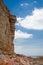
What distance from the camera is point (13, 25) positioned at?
129ft

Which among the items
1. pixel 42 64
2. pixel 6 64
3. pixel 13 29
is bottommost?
pixel 42 64

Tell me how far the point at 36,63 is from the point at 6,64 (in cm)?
2682

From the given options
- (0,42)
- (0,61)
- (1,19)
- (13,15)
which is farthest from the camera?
(13,15)

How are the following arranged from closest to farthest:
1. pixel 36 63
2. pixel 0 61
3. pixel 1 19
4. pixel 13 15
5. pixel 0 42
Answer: pixel 0 61, pixel 0 42, pixel 1 19, pixel 13 15, pixel 36 63

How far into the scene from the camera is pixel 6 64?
1534 cm

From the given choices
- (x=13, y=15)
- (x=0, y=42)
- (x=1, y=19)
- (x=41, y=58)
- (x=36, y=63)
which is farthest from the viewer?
(x=41, y=58)

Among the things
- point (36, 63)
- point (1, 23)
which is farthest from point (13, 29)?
point (1, 23)

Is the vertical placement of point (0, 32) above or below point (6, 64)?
above

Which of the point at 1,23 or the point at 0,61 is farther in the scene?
the point at 1,23

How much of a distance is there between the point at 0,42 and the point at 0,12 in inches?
169

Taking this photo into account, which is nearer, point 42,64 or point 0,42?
point 0,42

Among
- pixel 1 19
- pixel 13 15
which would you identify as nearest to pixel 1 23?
pixel 1 19

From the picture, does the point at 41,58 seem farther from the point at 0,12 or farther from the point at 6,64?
the point at 6,64

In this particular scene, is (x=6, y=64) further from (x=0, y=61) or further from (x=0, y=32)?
(x=0, y=32)
